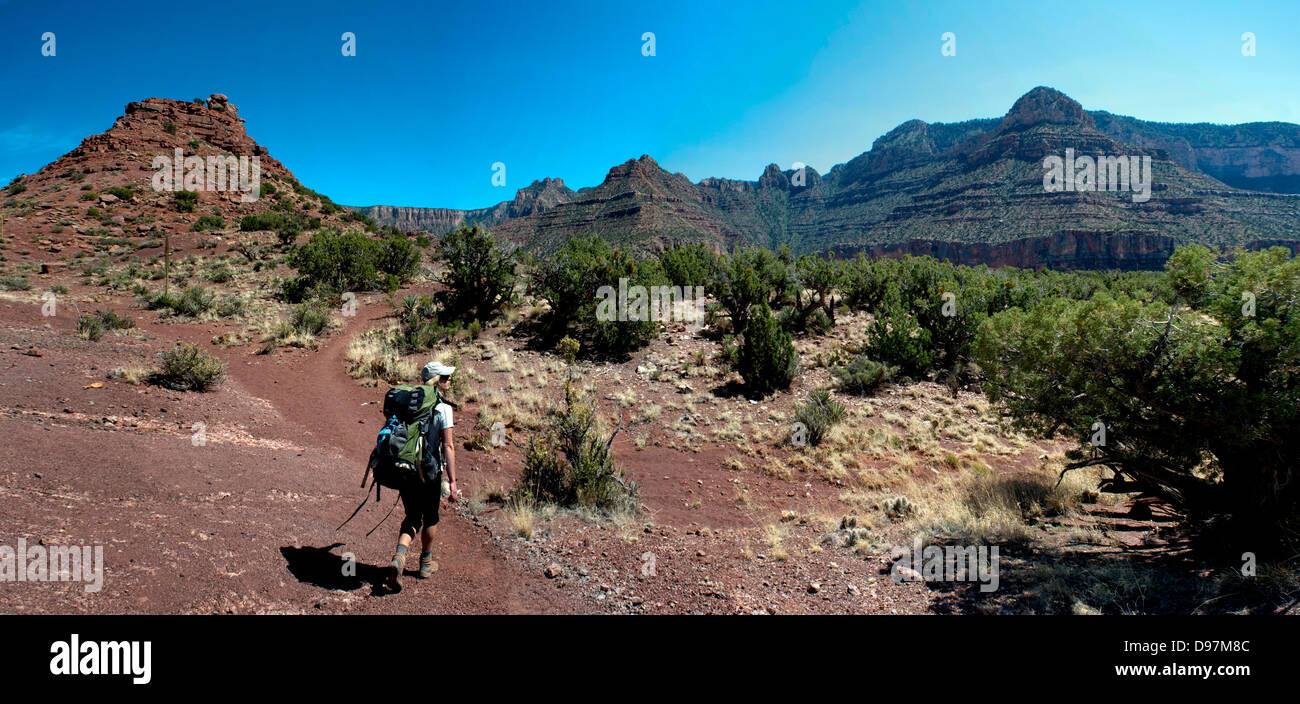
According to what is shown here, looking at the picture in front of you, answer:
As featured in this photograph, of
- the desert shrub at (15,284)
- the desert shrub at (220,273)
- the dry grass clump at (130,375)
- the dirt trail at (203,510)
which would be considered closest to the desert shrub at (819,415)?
the dirt trail at (203,510)

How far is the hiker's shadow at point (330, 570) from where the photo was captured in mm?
3916

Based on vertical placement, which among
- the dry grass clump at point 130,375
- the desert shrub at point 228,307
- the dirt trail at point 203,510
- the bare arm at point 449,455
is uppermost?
the desert shrub at point 228,307

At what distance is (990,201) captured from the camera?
245 feet

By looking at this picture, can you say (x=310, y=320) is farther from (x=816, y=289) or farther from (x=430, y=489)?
(x=816, y=289)

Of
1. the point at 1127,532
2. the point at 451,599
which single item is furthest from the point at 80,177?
the point at 1127,532

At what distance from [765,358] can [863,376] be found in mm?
2701

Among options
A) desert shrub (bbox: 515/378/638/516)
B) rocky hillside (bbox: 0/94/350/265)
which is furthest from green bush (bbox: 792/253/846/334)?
rocky hillside (bbox: 0/94/350/265)

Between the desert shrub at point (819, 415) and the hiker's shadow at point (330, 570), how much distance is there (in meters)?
8.14

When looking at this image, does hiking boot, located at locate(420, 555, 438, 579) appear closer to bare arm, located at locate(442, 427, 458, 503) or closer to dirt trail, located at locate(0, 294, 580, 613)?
dirt trail, located at locate(0, 294, 580, 613)

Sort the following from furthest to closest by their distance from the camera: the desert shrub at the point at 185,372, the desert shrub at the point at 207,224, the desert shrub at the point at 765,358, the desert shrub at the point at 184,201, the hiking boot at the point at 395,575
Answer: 1. the desert shrub at the point at 184,201
2. the desert shrub at the point at 207,224
3. the desert shrub at the point at 765,358
4. the desert shrub at the point at 185,372
5. the hiking boot at the point at 395,575

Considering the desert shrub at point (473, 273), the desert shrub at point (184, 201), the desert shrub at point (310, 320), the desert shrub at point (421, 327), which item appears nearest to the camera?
the desert shrub at point (421, 327)

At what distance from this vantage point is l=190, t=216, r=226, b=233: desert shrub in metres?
28.1

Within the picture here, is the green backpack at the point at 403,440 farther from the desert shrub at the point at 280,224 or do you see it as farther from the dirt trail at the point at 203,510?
the desert shrub at the point at 280,224

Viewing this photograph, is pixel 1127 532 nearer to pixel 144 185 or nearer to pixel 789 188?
pixel 144 185
